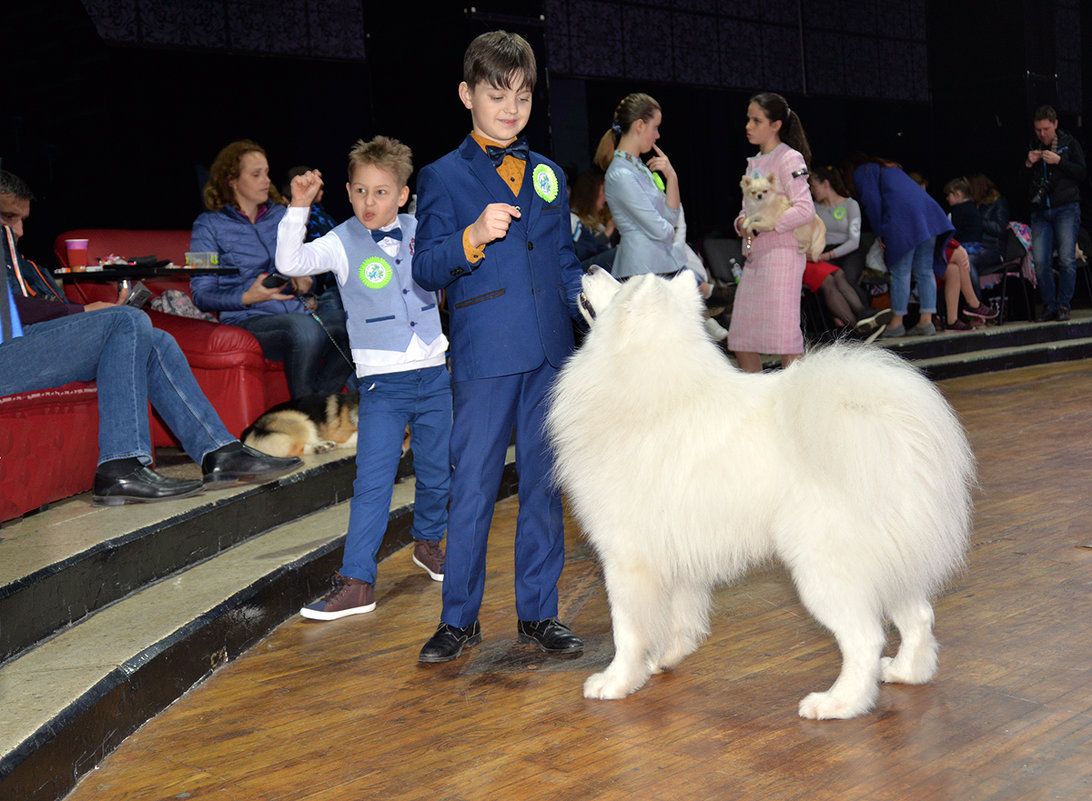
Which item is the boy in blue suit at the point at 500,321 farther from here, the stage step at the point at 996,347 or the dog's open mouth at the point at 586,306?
the stage step at the point at 996,347

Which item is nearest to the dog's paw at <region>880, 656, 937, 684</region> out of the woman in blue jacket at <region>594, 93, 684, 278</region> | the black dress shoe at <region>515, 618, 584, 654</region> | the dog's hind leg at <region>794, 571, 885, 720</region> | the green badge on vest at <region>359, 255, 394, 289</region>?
the dog's hind leg at <region>794, 571, 885, 720</region>

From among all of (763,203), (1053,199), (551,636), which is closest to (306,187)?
(551,636)

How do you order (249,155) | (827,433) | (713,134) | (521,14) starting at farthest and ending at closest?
(713,134), (521,14), (249,155), (827,433)

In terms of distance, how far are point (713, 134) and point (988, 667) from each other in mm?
8592

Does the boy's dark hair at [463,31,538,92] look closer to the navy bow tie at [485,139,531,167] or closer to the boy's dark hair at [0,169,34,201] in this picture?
the navy bow tie at [485,139,531,167]

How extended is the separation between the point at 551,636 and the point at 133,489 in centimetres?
157

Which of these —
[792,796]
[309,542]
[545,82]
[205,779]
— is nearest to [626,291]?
[792,796]

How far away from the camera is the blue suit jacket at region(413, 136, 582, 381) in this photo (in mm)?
2488

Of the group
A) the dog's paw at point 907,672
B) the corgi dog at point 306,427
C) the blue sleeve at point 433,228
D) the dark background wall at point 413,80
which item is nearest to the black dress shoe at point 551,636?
the dog's paw at point 907,672

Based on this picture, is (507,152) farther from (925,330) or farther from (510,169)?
(925,330)

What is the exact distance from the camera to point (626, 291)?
7.17 feet

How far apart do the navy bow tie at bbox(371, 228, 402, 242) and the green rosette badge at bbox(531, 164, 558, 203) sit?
745mm

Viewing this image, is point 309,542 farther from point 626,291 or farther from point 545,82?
point 545,82

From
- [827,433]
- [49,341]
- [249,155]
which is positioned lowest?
[827,433]
